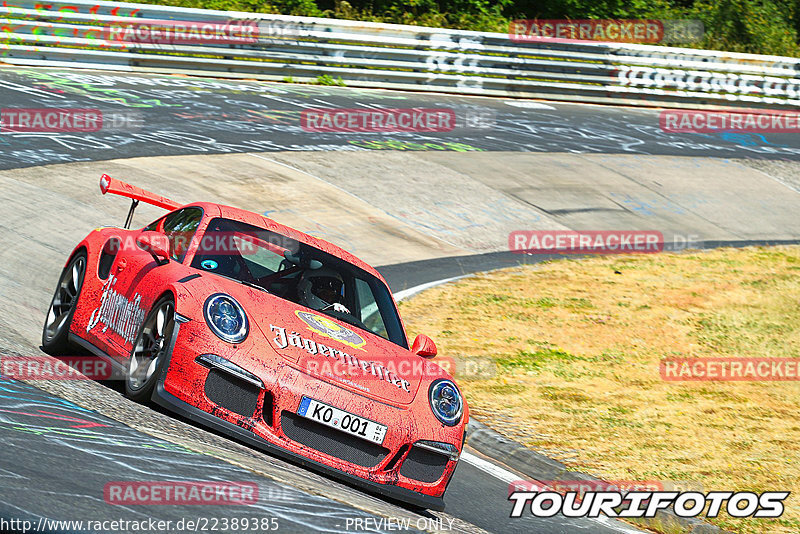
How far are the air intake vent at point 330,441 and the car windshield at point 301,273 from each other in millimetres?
1155

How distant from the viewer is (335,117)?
20.0 metres

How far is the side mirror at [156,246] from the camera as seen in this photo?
20.3 feet

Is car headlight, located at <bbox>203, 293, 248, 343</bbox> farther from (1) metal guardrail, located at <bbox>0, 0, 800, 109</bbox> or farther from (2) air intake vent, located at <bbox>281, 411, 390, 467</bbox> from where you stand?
(1) metal guardrail, located at <bbox>0, 0, 800, 109</bbox>

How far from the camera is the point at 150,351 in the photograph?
18.9ft

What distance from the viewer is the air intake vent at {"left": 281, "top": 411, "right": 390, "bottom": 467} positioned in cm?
530

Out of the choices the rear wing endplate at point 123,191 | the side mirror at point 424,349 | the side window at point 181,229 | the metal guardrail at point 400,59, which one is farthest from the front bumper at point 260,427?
the metal guardrail at point 400,59

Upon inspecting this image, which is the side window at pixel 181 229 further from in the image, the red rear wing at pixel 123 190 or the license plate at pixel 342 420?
the license plate at pixel 342 420

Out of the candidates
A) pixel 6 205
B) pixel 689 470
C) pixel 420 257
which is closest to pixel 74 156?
pixel 6 205

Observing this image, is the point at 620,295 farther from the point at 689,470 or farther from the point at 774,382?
the point at 689,470

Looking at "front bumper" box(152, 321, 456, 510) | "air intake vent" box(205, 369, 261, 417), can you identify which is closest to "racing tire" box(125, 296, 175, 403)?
"front bumper" box(152, 321, 456, 510)

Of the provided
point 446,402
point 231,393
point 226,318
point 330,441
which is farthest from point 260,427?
point 446,402

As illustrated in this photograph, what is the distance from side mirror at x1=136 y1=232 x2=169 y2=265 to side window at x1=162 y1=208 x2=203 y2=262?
0.33 feet

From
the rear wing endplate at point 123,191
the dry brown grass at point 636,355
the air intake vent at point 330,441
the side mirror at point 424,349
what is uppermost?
the rear wing endplate at point 123,191

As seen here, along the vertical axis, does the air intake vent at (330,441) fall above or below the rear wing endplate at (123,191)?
below
